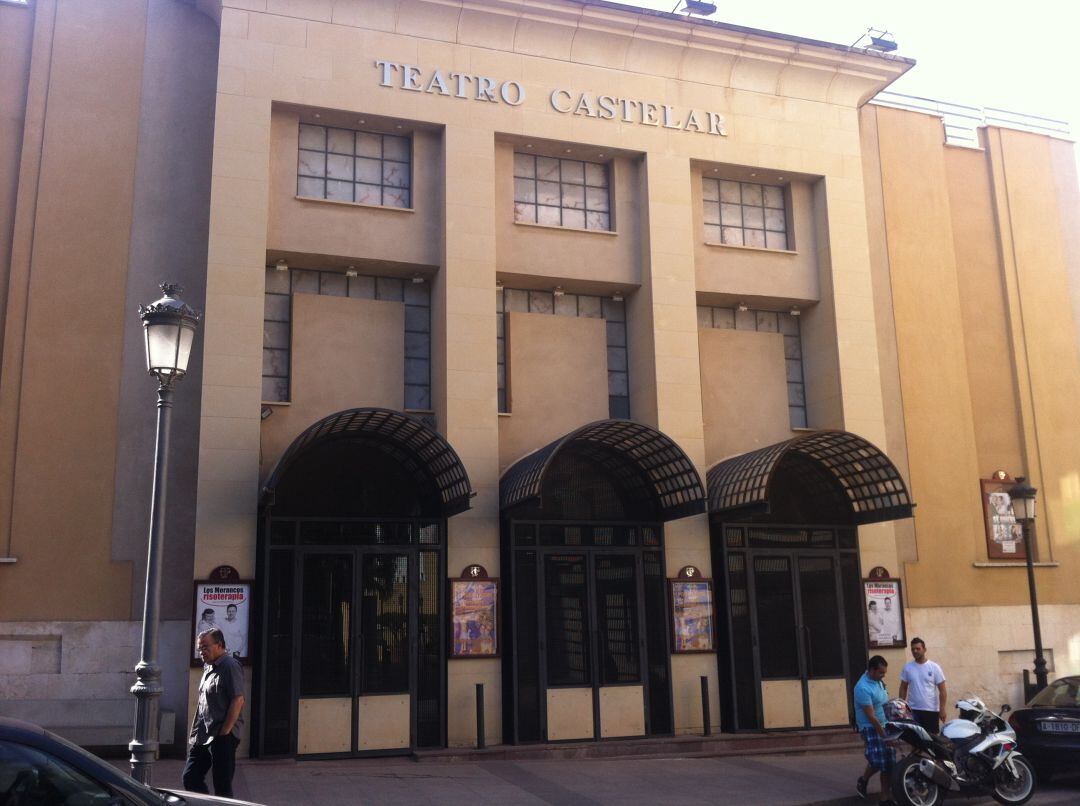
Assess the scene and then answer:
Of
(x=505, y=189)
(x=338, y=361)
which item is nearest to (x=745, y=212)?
(x=505, y=189)

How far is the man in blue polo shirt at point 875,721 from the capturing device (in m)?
11.5

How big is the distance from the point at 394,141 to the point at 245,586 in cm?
810

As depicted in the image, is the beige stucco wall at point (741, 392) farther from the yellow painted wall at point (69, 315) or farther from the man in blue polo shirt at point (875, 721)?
the yellow painted wall at point (69, 315)

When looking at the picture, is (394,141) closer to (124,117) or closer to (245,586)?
(124,117)

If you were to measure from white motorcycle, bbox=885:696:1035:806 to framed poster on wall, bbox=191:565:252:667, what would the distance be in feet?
29.4

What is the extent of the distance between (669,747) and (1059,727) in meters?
5.67

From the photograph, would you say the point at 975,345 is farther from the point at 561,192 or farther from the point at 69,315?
the point at 69,315

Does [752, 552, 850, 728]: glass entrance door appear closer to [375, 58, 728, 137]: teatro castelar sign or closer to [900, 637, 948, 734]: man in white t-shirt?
[900, 637, 948, 734]: man in white t-shirt

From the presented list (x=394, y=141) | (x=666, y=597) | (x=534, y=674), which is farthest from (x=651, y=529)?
(x=394, y=141)

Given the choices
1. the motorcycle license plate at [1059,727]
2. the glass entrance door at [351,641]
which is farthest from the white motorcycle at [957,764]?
the glass entrance door at [351,641]

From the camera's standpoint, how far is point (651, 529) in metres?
17.3

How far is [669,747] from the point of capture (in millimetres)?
16031

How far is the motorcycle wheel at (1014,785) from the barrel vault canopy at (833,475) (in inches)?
202

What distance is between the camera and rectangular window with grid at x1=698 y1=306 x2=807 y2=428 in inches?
769
